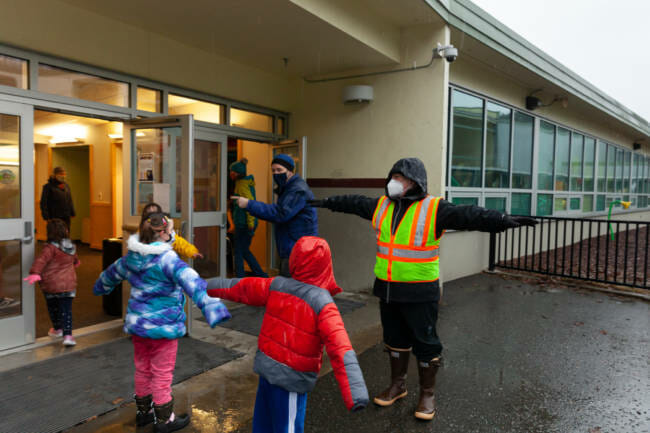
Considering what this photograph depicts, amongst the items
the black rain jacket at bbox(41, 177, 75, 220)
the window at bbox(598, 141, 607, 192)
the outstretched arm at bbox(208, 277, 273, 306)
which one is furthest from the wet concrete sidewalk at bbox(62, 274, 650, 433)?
the window at bbox(598, 141, 607, 192)

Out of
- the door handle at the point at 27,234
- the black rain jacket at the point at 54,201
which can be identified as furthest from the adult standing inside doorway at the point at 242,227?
the black rain jacket at the point at 54,201

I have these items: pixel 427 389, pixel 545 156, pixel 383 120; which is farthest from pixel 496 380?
pixel 545 156

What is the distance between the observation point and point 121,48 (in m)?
5.06

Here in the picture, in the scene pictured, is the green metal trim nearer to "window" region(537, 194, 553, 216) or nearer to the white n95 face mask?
"window" region(537, 194, 553, 216)

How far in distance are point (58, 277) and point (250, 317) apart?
218 cm

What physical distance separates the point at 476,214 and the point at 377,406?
1636 mm

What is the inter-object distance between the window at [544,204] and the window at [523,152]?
67 centimetres

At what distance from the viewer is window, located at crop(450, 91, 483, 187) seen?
7.86m

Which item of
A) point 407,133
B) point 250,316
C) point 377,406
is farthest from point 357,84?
point 377,406

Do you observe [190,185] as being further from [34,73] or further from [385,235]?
[385,235]

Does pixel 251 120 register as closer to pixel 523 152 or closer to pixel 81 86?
pixel 81 86

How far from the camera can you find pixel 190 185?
4.65m

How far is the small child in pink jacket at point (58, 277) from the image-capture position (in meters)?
4.41

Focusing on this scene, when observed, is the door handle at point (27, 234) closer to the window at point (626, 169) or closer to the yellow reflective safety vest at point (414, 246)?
the yellow reflective safety vest at point (414, 246)
